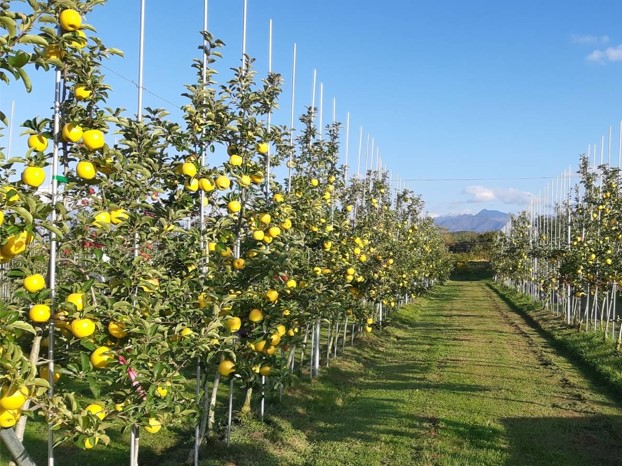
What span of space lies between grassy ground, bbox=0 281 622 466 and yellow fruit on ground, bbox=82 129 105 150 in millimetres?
3804

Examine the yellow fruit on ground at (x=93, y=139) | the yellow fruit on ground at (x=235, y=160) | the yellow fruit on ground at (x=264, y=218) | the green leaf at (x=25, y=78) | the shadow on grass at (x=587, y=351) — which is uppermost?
the yellow fruit on ground at (x=235, y=160)

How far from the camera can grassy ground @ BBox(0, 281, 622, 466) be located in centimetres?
610

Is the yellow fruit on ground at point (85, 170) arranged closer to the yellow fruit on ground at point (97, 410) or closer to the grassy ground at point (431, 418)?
the yellow fruit on ground at point (97, 410)

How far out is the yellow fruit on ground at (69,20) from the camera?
265cm

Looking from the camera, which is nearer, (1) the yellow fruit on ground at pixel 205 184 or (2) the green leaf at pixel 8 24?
(2) the green leaf at pixel 8 24

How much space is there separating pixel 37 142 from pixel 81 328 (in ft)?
3.35

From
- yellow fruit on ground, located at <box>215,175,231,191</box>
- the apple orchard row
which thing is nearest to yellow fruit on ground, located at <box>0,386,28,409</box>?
the apple orchard row

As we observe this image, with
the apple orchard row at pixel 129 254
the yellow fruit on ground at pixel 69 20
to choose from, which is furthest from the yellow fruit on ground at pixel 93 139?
the yellow fruit on ground at pixel 69 20

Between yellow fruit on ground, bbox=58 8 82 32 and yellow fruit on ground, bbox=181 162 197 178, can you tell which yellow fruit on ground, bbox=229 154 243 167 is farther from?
yellow fruit on ground, bbox=58 8 82 32

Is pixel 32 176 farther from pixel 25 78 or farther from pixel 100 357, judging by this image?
pixel 100 357

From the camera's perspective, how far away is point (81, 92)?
9.82ft

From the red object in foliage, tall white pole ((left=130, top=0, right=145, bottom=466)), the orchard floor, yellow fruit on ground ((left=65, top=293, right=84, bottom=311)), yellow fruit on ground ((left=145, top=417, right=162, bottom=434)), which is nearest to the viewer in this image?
yellow fruit on ground ((left=65, top=293, right=84, bottom=311))

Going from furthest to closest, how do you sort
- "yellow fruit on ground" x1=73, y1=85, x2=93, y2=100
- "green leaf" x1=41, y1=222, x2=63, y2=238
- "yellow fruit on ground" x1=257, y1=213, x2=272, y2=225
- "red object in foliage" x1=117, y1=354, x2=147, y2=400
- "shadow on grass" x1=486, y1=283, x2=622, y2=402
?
"shadow on grass" x1=486, y1=283, x2=622, y2=402
"yellow fruit on ground" x1=257, y1=213, x2=272, y2=225
"red object in foliage" x1=117, y1=354, x2=147, y2=400
"yellow fruit on ground" x1=73, y1=85, x2=93, y2=100
"green leaf" x1=41, y1=222, x2=63, y2=238

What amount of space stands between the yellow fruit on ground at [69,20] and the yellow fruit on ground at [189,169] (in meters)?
1.52
